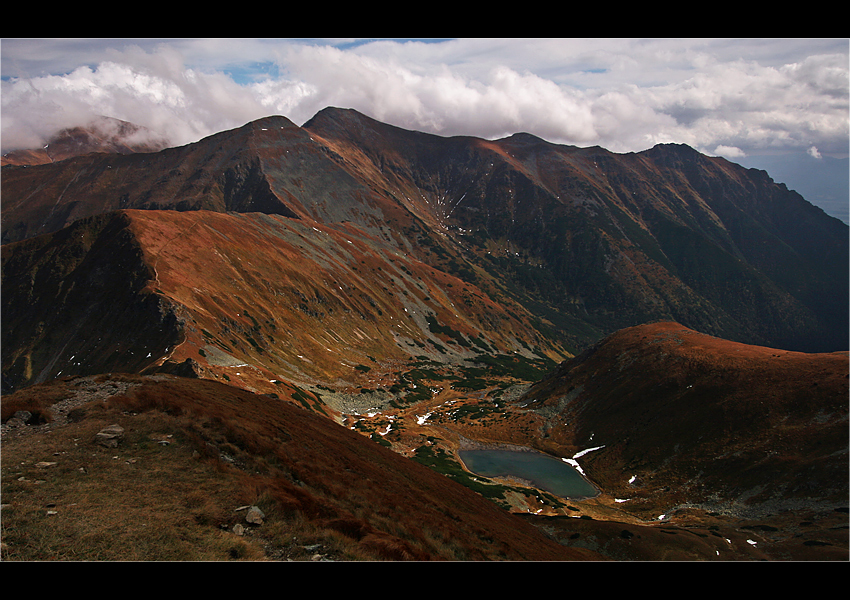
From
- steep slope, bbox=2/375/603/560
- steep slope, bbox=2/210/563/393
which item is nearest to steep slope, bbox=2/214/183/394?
steep slope, bbox=2/210/563/393

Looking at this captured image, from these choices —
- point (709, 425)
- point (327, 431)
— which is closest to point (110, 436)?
point (327, 431)

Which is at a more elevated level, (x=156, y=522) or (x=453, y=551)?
(x=156, y=522)

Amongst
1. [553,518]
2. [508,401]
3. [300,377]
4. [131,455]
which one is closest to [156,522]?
[131,455]

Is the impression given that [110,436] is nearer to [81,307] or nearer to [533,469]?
[533,469]

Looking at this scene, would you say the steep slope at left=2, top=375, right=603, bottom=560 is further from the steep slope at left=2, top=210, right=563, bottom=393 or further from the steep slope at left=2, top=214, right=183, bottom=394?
the steep slope at left=2, top=214, right=183, bottom=394

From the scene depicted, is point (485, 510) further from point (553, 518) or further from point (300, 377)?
point (300, 377)

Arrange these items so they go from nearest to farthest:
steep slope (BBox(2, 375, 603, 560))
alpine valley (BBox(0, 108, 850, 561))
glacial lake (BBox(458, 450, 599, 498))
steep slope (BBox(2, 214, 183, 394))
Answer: steep slope (BBox(2, 375, 603, 560)) → alpine valley (BBox(0, 108, 850, 561)) → glacial lake (BBox(458, 450, 599, 498)) → steep slope (BBox(2, 214, 183, 394))
